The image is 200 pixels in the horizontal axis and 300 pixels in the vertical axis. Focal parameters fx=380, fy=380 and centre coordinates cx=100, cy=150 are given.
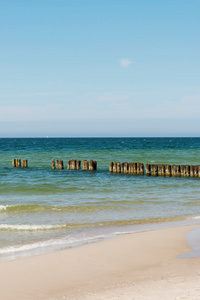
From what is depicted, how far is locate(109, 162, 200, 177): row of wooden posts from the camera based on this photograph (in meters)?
27.3

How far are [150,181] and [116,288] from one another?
18.7m

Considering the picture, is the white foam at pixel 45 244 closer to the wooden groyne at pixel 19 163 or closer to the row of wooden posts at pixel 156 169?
the row of wooden posts at pixel 156 169

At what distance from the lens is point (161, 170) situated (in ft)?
93.6

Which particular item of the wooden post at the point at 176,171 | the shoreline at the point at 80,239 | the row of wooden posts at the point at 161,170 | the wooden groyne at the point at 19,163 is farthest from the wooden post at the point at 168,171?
the shoreline at the point at 80,239

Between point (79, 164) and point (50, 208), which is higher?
Answer: point (79, 164)

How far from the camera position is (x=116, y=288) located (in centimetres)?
668

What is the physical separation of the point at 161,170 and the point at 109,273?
69.9 feet

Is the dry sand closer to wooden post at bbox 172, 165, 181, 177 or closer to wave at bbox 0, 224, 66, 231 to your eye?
wave at bbox 0, 224, 66, 231

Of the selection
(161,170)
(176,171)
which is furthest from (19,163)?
(176,171)

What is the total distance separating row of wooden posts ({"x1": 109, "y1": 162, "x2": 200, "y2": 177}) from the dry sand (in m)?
17.6

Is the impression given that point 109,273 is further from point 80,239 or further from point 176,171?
point 176,171

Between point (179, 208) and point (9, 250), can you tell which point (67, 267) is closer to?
point (9, 250)

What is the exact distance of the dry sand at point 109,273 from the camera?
6465mm

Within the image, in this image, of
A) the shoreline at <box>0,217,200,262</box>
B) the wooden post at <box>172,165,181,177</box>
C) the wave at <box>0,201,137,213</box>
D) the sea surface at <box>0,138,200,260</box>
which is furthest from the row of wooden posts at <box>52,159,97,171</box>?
the shoreline at <box>0,217,200,262</box>
